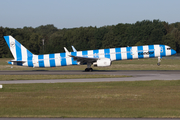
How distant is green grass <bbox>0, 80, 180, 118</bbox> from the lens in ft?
43.7

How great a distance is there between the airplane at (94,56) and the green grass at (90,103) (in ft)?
57.6

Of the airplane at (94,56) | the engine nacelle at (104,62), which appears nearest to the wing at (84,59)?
the airplane at (94,56)

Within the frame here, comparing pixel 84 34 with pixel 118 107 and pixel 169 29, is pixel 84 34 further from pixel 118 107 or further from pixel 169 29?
pixel 118 107

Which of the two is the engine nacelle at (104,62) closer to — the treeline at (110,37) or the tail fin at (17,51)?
the tail fin at (17,51)

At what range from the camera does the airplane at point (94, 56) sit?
39531 mm

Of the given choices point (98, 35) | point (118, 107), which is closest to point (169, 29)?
point (98, 35)

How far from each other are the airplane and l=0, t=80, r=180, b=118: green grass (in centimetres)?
1756

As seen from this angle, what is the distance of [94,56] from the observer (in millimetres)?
40375

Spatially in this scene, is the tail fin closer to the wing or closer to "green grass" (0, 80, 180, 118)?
the wing

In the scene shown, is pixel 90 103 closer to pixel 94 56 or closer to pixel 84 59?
pixel 84 59

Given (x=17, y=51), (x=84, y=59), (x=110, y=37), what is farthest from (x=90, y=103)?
(x=110, y=37)

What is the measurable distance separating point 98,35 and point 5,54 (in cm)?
4635

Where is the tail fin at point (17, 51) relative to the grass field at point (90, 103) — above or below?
above

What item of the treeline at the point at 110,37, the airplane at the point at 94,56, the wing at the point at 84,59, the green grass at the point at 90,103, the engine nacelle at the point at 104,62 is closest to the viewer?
the green grass at the point at 90,103
